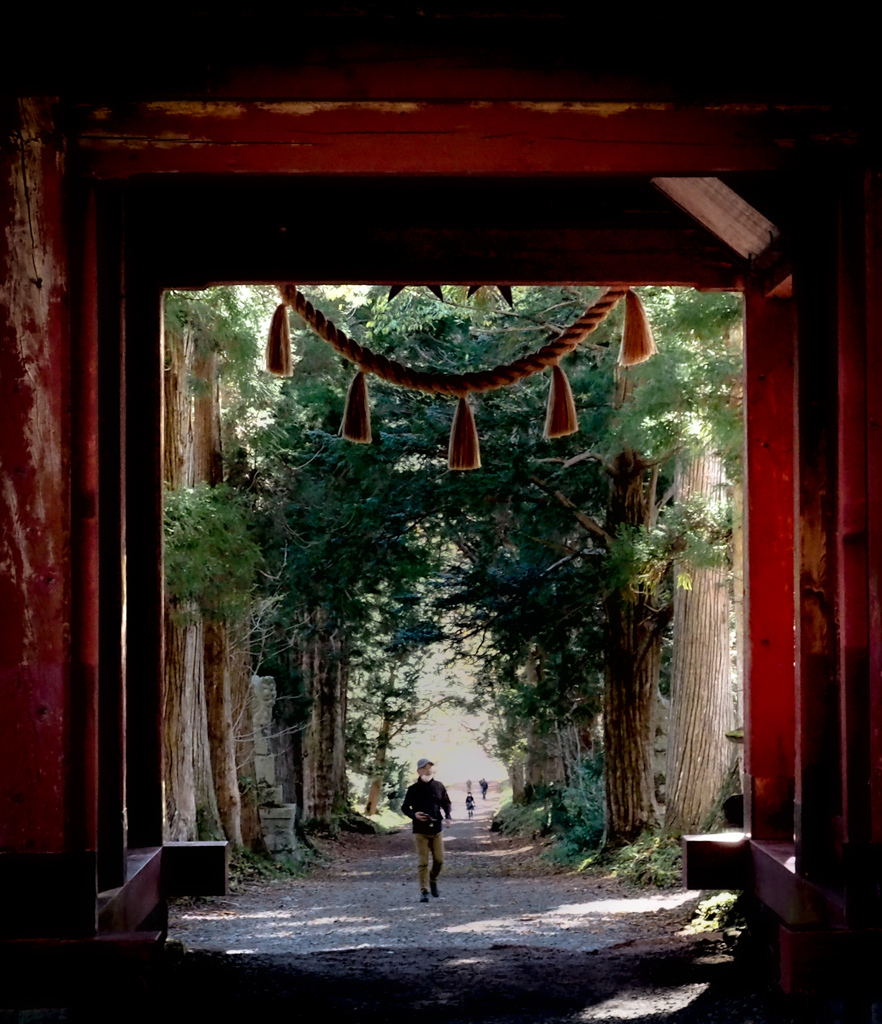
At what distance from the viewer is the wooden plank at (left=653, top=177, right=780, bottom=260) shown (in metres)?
5.78

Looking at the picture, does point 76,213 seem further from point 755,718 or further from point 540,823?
point 540,823

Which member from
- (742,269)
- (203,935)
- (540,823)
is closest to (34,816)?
(742,269)

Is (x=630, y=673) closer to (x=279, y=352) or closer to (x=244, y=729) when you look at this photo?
(x=244, y=729)

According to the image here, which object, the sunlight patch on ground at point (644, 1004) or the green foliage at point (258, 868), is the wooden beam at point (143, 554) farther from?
the green foliage at point (258, 868)

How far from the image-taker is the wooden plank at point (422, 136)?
4.12m

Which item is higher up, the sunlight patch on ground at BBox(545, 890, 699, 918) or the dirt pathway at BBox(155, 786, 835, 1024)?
the dirt pathway at BBox(155, 786, 835, 1024)

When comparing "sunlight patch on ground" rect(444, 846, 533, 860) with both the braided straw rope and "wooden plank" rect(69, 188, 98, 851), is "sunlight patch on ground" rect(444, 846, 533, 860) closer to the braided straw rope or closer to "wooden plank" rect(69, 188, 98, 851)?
the braided straw rope

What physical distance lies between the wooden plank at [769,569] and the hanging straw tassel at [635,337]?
589mm

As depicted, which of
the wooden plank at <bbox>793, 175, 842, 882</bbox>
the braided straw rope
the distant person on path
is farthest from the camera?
the distant person on path

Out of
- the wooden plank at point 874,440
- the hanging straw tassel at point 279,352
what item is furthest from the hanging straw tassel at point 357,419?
the wooden plank at point 874,440

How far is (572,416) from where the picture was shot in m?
6.96

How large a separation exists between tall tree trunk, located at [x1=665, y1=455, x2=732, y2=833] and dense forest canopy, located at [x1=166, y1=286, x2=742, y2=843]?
0.08 ft

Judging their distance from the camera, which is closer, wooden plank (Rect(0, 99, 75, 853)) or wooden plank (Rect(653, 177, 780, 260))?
wooden plank (Rect(0, 99, 75, 853))

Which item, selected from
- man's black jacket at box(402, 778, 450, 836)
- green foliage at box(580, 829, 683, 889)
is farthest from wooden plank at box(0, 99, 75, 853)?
green foliage at box(580, 829, 683, 889)
